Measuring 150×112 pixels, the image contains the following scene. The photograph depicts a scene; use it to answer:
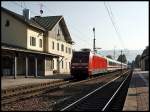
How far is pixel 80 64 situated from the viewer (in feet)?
118

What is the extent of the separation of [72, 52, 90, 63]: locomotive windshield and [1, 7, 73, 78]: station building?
454cm

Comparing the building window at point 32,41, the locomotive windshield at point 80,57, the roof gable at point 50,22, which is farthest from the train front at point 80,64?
the roof gable at point 50,22

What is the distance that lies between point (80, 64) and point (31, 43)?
948 centimetres

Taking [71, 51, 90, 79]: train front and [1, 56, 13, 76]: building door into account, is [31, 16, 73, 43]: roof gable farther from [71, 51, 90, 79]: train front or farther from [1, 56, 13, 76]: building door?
[71, 51, 90, 79]: train front

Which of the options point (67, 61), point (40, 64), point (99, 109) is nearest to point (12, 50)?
point (40, 64)

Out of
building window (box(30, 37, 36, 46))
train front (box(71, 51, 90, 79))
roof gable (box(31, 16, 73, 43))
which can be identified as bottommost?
train front (box(71, 51, 90, 79))

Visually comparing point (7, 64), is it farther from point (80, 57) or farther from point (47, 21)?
point (47, 21)

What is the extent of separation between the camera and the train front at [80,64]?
35422 millimetres

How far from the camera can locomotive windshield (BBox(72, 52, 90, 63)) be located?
35.8 meters

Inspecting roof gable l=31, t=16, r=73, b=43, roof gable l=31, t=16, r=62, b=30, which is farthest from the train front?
roof gable l=31, t=16, r=62, b=30

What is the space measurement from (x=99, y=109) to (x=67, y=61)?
4722cm

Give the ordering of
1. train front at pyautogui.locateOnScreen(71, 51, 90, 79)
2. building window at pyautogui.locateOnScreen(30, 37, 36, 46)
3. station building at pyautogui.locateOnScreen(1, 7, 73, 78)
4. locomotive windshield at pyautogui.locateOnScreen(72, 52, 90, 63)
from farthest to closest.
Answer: building window at pyautogui.locateOnScreen(30, 37, 36, 46) < station building at pyautogui.locateOnScreen(1, 7, 73, 78) < locomotive windshield at pyautogui.locateOnScreen(72, 52, 90, 63) < train front at pyautogui.locateOnScreen(71, 51, 90, 79)

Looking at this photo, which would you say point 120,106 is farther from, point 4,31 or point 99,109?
point 4,31

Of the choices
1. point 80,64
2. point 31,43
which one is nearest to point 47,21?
point 31,43
